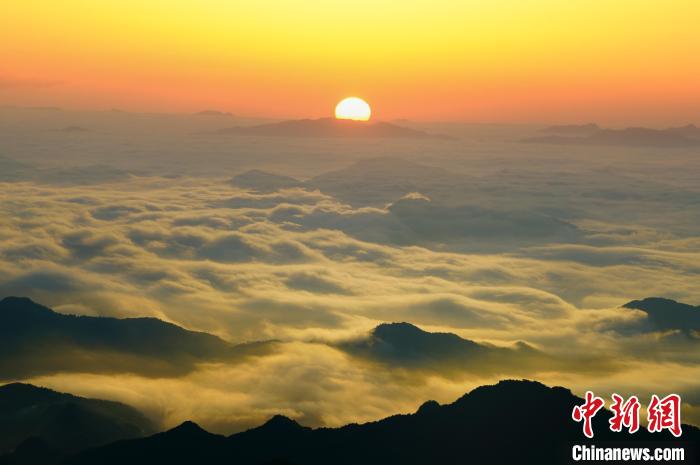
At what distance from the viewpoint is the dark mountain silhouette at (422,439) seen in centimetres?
7938

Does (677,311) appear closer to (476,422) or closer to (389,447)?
(476,422)

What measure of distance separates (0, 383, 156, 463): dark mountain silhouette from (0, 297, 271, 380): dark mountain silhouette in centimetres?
2781

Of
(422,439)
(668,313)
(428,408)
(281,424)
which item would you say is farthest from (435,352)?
(668,313)

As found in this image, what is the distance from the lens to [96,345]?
451 feet

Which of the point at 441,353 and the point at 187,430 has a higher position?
the point at 441,353

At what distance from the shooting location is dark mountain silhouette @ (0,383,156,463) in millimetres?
85500

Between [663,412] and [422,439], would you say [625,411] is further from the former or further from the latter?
[422,439]

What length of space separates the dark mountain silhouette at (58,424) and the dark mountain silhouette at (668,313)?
11740 centimetres

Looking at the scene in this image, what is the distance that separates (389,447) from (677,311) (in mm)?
105936

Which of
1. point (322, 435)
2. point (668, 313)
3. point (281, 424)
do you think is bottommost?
point (322, 435)

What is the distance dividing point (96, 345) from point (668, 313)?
13083 centimetres

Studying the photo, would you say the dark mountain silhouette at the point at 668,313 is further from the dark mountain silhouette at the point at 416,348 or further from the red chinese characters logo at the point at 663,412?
the red chinese characters logo at the point at 663,412

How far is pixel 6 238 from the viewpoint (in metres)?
190

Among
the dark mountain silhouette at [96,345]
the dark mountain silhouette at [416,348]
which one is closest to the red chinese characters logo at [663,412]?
the dark mountain silhouette at [416,348]
